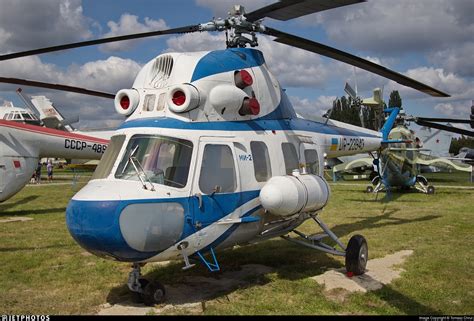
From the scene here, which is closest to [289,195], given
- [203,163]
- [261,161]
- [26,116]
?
[261,161]

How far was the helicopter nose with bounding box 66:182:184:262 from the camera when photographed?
513 centimetres

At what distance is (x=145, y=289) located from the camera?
231 inches

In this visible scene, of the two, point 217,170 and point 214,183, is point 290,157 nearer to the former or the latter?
point 217,170

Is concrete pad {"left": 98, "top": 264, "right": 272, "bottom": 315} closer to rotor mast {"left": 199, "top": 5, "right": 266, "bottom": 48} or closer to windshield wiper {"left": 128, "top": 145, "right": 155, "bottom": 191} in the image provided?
windshield wiper {"left": 128, "top": 145, "right": 155, "bottom": 191}

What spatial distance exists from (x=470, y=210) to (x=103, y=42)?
13912 millimetres

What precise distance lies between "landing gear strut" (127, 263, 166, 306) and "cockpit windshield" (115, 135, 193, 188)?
3.98 ft

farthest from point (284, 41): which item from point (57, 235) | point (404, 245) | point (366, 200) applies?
point (366, 200)

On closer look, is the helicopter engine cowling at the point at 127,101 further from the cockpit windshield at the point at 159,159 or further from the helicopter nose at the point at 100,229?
the helicopter nose at the point at 100,229

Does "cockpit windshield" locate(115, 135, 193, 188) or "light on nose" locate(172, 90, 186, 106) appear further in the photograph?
"light on nose" locate(172, 90, 186, 106)

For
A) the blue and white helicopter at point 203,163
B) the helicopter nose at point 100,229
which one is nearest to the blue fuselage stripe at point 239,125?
the blue and white helicopter at point 203,163

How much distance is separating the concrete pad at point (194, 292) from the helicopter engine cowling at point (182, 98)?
8.51 ft

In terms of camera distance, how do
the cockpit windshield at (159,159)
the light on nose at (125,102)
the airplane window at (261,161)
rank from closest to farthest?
the cockpit windshield at (159,159) < the light on nose at (125,102) < the airplane window at (261,161)

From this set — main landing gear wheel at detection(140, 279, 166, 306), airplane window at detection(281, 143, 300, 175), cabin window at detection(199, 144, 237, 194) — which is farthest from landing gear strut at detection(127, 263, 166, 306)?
airplane window at detection(281, 143, 300, 175)

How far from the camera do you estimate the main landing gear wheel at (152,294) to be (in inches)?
229
